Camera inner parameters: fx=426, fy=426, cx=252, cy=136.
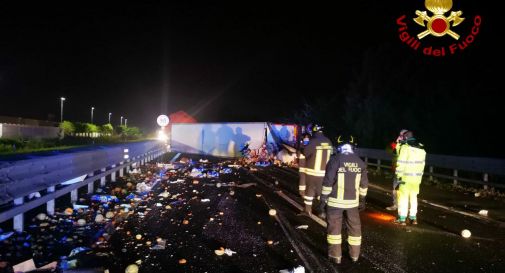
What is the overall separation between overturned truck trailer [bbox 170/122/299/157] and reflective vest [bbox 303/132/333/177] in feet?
52.0

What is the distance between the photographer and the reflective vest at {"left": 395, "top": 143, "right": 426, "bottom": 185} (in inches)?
318

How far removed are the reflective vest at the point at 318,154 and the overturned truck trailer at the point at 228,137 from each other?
15.8 meters

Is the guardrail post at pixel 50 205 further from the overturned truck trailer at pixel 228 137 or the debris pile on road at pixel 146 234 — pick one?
the overturned truck trailer at pixel 228 137

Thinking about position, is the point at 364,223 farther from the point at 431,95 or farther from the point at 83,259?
the point at 431,95

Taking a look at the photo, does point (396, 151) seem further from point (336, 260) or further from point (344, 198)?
point (336, 260)

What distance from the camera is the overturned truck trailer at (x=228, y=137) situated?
85.4 feet

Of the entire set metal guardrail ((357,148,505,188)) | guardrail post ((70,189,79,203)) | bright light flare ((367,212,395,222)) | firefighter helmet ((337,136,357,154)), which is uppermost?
firefighter helmet ((337,136,357,154))

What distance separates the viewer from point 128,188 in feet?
40.7

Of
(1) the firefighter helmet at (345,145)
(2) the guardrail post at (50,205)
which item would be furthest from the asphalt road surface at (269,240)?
(1) the firefighter helmet at (345,145)

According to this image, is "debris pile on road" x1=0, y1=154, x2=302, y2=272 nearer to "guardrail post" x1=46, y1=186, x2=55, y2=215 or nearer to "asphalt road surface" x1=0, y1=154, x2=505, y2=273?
"asphalt road surface" x1=0, y1=154, x2=505, y2=273

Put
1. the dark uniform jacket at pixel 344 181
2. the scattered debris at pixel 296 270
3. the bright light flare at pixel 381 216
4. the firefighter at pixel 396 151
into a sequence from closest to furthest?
the scattered debris at pixel 296 270, the dark uniform jacket at pixel 344 181, the firefighter at pixel 396 151, the bright light flare at pixel 381 216

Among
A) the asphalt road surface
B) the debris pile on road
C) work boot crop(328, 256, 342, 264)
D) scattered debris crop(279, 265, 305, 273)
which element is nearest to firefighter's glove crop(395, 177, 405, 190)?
the asphalt road surface

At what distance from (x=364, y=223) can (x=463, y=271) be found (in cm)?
300

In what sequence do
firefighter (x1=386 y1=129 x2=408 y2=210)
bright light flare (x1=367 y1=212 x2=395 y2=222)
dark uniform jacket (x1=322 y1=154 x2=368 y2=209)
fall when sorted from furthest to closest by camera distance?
bright light flare (x1=367 y1=212 x2=395 y2=222)
firefighter (x1=386 y1=129 x2=408 y2=210)
dark uniform jacket (x1=322 y1=154 x2=368 y2=209)
